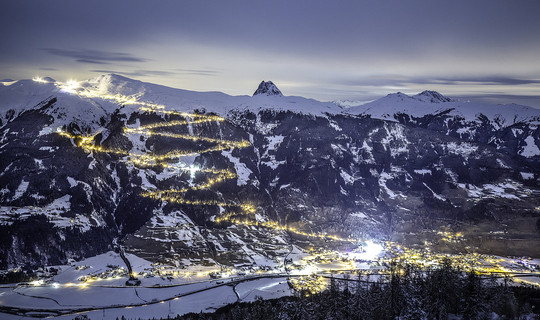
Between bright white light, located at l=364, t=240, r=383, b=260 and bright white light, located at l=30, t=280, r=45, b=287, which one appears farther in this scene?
bright white light, located at l=364, t=240, r=383, b=260

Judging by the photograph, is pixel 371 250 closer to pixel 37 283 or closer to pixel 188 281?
pixel 188 281

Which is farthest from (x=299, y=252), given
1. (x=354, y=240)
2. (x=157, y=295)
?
(x=157, y=295)

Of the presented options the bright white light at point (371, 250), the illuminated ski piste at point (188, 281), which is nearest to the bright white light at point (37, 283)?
the illuminated ski piste at point (188, 281)

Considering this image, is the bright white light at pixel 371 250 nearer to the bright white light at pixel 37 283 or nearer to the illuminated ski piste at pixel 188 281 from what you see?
the illuminated ski piste at pixel 188 281

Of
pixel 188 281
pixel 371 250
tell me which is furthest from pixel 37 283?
pixel 371 250

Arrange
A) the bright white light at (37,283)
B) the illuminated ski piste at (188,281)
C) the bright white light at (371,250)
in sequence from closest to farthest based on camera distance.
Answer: the illuminated ski piste at (188,281)
the bright white light at (37,283)
the bright white light at (371,250)

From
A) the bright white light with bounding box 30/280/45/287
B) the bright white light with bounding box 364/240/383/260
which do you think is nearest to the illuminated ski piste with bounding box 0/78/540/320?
the bright white light with bounding box 30/280/45/287

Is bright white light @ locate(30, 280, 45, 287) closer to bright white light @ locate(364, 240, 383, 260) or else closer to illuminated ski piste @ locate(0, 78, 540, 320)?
illuminated ski piste @ locate(0, 78, 540, 320)

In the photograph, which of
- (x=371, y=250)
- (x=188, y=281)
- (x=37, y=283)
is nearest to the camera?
(x=37, y=283)
